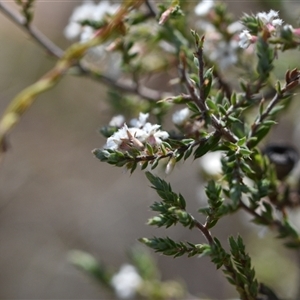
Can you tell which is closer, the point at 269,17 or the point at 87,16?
the point at 269,17

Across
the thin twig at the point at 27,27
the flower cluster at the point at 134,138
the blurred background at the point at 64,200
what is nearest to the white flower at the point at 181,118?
the flower cluster at the point at 134,138

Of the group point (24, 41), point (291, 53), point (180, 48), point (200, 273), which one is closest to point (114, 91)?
point (180, 48)

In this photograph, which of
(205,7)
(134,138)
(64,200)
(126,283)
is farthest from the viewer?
(64,200)

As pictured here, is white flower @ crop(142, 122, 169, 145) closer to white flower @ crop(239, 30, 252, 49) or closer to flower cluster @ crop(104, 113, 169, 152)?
flower cluster @ crop(104, 113, 169, 152)

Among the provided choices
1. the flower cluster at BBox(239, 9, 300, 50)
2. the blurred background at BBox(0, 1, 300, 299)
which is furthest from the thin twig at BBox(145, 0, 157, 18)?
the blurred background at BBox(0, 1, 300, 299)

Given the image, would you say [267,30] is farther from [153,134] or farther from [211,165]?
[211,165]

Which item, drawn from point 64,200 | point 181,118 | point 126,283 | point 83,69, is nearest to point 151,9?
point 83,69

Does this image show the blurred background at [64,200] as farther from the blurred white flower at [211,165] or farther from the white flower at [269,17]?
the white flower at [269,17]
